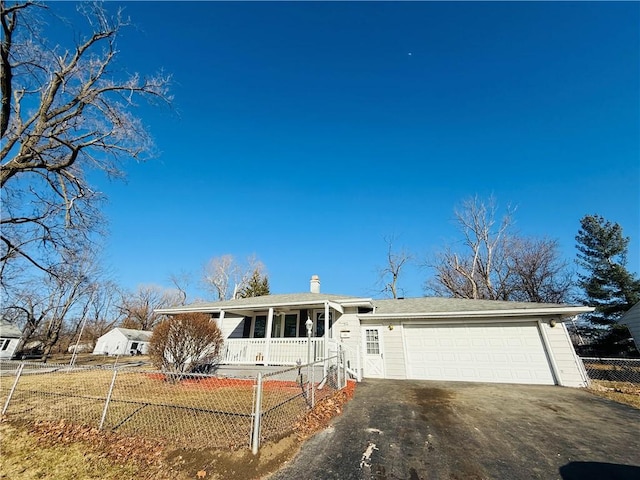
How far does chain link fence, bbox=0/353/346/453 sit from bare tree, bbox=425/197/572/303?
19.7 meters

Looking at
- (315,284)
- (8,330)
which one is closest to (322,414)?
(315,284)

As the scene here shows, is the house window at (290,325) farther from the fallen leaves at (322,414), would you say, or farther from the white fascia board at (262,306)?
the fallen leaves at (322,414)

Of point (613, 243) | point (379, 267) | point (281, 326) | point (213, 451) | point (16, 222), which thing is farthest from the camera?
point (379, 267)

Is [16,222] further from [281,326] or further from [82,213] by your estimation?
[281,326]

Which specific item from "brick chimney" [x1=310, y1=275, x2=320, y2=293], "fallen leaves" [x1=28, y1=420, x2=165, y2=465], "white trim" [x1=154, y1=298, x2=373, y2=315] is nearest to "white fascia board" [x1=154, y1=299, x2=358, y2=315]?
"white trim" [x1=154, y1=298, x2=373, y2=315]

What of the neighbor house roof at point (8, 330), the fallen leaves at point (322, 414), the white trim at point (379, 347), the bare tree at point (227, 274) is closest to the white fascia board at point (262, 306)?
the white trim at point (379, 347)

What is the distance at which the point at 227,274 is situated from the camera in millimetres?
32438

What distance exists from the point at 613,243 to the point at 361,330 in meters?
24.0

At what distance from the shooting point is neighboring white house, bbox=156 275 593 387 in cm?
965

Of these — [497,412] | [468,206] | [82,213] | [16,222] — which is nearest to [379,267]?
[468,206]

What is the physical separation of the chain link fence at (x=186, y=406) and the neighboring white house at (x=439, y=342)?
2113mm

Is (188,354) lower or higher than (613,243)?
lower

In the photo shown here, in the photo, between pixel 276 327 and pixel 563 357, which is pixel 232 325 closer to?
pixel 276 327

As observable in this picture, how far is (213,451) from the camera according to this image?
3.94 m
